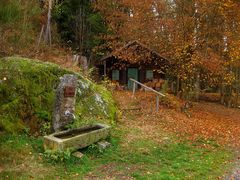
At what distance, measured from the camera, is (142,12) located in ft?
90.1

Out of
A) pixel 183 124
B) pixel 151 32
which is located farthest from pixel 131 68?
pixel 183 124

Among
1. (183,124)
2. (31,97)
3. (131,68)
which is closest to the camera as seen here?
(31,97)

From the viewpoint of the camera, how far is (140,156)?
1138 centimetres

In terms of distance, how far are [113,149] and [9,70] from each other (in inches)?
Answer: 179

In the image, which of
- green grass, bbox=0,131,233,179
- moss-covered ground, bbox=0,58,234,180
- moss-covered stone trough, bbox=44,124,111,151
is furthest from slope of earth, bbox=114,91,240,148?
moss-covered stone trough, bbox=44,124,111,151

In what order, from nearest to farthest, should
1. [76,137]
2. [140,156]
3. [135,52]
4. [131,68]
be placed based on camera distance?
1. [76,137]
2. [140,156]
3. [135,52]
4. [131,68]

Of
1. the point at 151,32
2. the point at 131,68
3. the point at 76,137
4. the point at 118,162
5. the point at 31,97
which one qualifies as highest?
the point at 151,32

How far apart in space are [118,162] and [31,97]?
12.9ft

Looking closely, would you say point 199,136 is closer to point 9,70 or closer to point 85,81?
point 85,81

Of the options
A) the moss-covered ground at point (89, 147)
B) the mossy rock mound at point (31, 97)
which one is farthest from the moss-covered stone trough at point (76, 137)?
the mossy rock mound at point (31, 97)

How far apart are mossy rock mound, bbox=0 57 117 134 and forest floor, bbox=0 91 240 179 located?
733 mm

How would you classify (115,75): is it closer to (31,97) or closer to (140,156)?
(31,97)

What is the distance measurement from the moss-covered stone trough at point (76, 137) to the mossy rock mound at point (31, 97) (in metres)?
0.44

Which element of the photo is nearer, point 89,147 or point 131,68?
point 89,147
